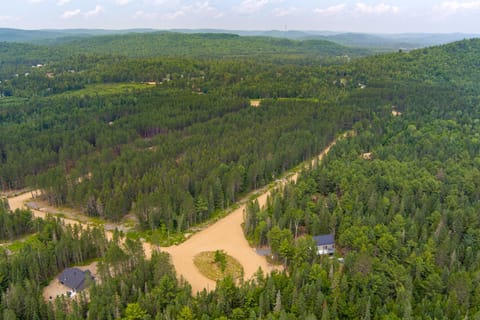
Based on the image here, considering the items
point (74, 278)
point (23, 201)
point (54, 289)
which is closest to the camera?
point (74, 278)

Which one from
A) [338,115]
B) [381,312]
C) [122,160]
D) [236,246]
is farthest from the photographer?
[338,115]

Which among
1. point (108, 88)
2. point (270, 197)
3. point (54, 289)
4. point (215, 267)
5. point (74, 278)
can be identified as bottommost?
point (54, 289)

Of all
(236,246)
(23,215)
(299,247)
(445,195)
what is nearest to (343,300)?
(299,247)

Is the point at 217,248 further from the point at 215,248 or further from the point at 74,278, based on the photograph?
the point at 74,278

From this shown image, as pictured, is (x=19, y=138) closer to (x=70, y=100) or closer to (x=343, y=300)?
(x=70, y=100)

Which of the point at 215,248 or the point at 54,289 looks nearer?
the point at 54,289

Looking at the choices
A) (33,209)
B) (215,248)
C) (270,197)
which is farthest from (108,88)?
(215,248)
